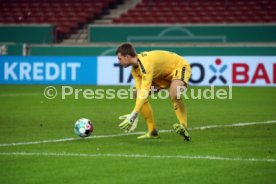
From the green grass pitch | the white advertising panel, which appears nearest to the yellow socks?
the green grass pitch

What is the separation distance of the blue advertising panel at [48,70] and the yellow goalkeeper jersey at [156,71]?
53.5 feet

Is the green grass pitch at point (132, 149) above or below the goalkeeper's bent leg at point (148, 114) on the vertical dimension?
below

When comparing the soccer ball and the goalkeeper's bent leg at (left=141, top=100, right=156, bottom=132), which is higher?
the goalkeeper's bent leg at (left=141, top=100, right=156, bottom=132)

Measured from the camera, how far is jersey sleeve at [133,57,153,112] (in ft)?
38.3

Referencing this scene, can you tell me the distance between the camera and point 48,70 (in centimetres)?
2962

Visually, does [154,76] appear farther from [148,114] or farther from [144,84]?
[144,84]

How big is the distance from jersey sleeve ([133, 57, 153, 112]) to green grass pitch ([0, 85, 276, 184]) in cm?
68

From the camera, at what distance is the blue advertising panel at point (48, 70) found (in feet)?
96.1

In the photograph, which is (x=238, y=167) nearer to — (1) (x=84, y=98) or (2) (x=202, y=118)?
(2) (x=202, y=118)

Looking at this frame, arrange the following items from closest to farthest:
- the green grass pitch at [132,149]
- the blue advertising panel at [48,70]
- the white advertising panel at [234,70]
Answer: the green grass pitch at [132,149] < the white advertising panel at [234,70] < the blue advertising panel at [48,70]

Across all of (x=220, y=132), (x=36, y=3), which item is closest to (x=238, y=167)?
(x=220, y=132)

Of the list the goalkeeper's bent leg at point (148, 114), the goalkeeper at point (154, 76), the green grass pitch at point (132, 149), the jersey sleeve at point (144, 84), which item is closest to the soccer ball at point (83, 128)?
the green grass pitch at point (132, 149)

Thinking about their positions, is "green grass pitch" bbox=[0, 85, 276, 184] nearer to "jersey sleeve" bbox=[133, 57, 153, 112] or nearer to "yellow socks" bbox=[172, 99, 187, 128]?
"yellow socks" bbox=[172, 99, 187, 128]

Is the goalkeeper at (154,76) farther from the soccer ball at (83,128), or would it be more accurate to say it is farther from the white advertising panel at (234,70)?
the white advertising panel at (234,70)
